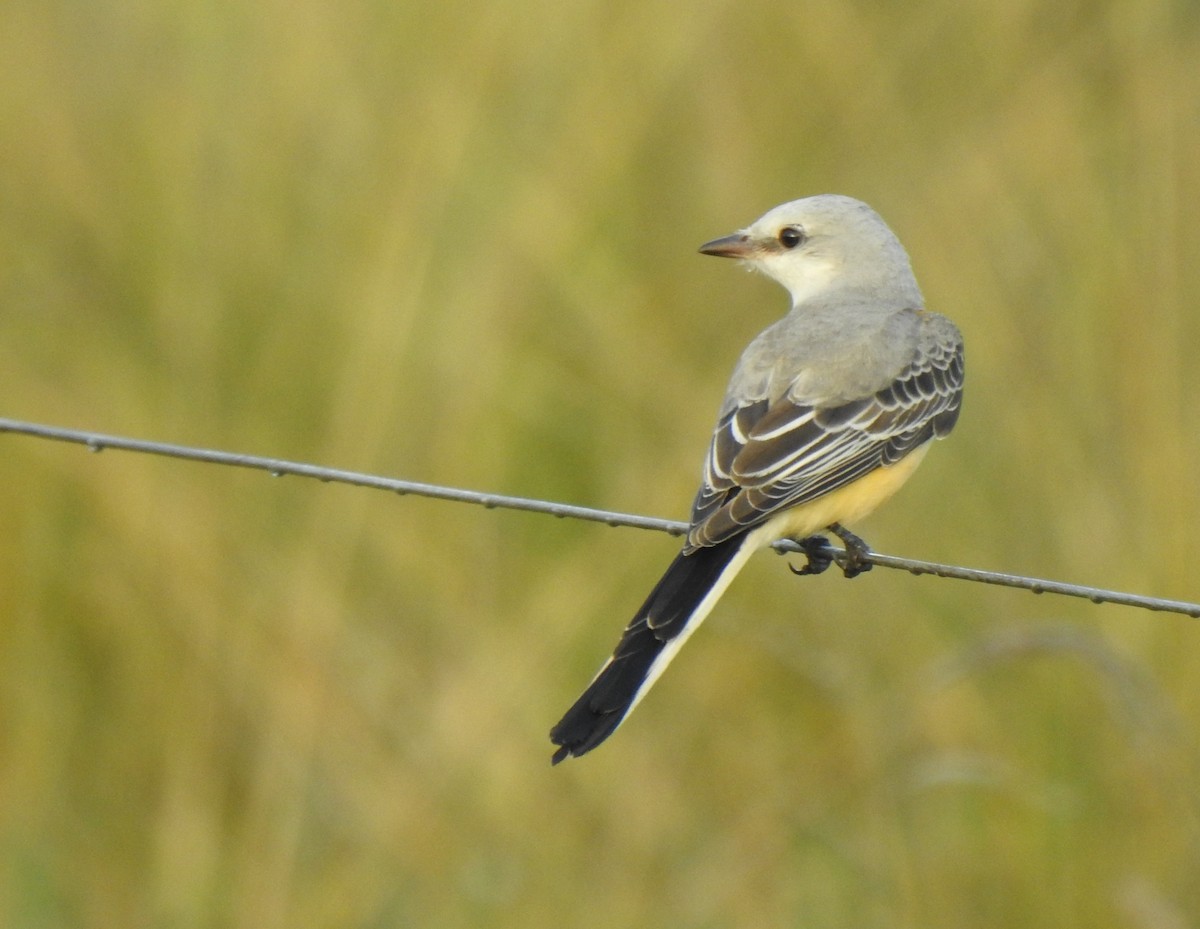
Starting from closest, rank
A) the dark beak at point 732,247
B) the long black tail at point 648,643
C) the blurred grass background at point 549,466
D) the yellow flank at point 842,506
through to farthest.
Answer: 1. the long black tail at point 648,643
2. the yellow flank at point 842,506
3. the blurred grass background at point 549,466
4. the dark beak at point 732,247

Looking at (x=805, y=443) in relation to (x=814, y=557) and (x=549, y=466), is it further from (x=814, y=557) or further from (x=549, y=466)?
(x=549, y=466)

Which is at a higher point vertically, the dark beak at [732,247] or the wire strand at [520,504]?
the dark beak at [732,247]

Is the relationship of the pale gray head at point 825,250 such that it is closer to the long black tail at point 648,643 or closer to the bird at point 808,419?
the bird at point 808,419

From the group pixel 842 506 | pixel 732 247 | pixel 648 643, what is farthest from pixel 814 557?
pixel 732 247

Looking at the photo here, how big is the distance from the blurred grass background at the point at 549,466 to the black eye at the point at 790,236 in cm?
69

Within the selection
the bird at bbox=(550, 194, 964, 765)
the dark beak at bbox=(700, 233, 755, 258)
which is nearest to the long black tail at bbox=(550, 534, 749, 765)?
the bird at bbox=(550, 194, 964, 765)

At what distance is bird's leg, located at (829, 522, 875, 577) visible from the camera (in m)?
3.96

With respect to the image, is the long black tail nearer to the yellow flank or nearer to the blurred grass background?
the yellow flank

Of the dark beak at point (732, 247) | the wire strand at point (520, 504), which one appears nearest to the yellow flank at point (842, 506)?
the wire strand at point (520, 504)

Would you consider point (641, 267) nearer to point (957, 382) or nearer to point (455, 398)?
point (455, 398)

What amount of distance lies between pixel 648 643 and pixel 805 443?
83cm

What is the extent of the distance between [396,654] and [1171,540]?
2311 millimetres

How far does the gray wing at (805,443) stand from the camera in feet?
12.4

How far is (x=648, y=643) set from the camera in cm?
343
